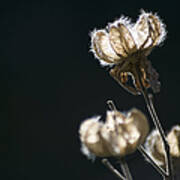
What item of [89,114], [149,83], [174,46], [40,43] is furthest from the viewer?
[40,43]

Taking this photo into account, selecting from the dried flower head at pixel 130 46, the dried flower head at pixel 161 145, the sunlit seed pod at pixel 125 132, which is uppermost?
the dried flower head at pixel 130 46

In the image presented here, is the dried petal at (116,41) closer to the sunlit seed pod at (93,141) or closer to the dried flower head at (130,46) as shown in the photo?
the dried flower head at (130,46)

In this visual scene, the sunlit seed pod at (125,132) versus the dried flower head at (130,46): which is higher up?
the dried flower head at (130,46)

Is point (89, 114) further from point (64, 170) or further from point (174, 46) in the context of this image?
point (174, 46)

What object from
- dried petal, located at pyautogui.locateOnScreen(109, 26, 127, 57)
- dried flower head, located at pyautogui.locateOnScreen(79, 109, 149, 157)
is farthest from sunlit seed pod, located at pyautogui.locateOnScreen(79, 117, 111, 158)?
dried petal, located at pyautogui.locateOnScreen(109, 26, 127, 57)

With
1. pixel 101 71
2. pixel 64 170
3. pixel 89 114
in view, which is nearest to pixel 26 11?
pixel 101 71

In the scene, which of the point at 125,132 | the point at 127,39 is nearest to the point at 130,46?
the point at 127,39

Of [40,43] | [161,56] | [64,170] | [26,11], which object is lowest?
[64,170]

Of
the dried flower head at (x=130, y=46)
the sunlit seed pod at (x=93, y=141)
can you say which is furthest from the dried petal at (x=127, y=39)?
the sunlit seed pod at (x=93, y=141)
